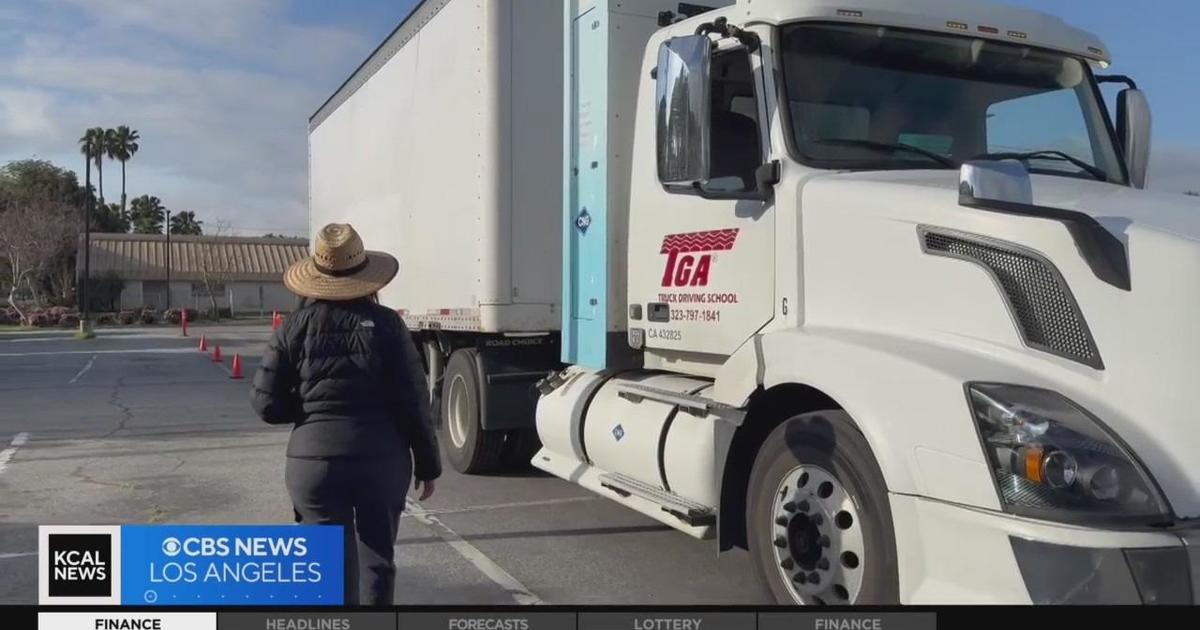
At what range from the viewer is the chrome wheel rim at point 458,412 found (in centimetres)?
774

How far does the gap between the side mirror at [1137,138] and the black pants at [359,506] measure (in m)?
3.77

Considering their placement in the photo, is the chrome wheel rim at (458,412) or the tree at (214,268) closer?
the chrome wheel rim at (458,412)

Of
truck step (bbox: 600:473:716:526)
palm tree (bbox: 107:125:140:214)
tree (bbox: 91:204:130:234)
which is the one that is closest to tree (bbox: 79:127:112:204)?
palm tree (bbox: 107:125:140:214)

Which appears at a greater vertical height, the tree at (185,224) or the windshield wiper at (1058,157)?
the tree at (185,224)


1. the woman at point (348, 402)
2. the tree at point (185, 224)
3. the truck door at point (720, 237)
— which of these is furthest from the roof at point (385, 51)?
the tree at point (185, 224)

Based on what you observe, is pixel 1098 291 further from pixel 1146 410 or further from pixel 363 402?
pixel 363 402

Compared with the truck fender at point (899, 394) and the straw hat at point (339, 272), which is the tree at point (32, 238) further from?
the truck fender at point (899, 394)

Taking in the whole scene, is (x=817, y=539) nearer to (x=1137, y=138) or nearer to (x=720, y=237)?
(x=720, y=237)

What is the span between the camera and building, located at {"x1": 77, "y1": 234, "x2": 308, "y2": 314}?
41062 millimetres

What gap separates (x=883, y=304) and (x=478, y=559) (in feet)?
9.43

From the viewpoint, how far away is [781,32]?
4.32 meters

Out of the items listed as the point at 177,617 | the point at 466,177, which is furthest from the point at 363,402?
the point at 466,177

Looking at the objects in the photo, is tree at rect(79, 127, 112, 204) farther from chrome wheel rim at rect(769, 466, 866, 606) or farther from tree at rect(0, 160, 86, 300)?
chrome wheel rim at rect(769, 466, 866, 606)

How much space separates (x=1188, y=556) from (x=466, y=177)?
5386 mm
